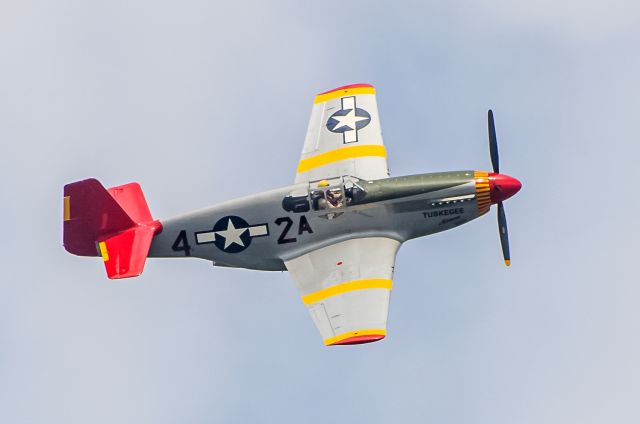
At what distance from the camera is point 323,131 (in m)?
36.4

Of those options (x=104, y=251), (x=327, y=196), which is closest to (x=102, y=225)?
(x=104, y=251)

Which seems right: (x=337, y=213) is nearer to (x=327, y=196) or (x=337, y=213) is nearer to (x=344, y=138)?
(x=327, y=196)

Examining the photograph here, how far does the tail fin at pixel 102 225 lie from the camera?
3406 cm

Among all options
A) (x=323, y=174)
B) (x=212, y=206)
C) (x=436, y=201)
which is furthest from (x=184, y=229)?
(x=436, y=201)

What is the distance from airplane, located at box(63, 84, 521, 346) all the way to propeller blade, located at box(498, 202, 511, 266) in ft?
0.08

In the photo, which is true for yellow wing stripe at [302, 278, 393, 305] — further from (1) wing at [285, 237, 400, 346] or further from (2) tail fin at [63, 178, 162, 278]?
(2) tail fin at [63, 178, 162, 278]

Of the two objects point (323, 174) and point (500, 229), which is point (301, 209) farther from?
point (500, 229)

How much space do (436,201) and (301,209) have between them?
3.11 m

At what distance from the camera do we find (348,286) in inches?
1271

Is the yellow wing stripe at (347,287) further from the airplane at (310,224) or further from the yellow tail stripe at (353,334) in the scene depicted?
the yellow tail stripe at (353,334)

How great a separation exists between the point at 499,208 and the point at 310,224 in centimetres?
443

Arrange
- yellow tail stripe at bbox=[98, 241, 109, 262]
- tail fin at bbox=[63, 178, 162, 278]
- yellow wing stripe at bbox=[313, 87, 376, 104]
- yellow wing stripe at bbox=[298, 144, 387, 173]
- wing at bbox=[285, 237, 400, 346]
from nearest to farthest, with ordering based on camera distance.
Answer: wing at bbox=[285, 237, 400, 346]
yellow tail stripe at bbox=[98, 241, 109, 262]
tail fin at bbox=[63, 178, 162, 278]
yellow wing stripe at bbox=[298, 144, 387, 173]
yellow wing stripe at bbox=[313, 87, 376, 104]

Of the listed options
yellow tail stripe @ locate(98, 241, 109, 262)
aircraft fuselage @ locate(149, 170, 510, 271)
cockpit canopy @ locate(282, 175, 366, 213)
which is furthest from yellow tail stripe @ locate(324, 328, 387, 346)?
yellow tail stripe @ locate(98, 241, 109, 262)

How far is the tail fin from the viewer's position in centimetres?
3406
